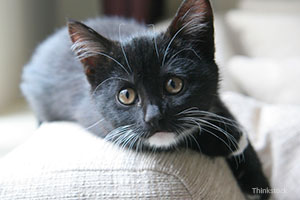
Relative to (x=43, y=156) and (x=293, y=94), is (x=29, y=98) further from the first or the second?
(x=293, y=94)

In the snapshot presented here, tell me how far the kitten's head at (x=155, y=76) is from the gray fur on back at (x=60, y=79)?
0.22 meters

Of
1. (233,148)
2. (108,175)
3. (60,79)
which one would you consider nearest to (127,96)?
(108,175)

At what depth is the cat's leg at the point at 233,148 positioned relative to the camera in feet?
3.06

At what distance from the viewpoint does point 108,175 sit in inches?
31.0

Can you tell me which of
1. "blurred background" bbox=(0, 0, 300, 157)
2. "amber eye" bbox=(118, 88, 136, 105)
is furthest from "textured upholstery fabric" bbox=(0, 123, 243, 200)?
"blurred background" bbox=(0, 0, 300, 157)

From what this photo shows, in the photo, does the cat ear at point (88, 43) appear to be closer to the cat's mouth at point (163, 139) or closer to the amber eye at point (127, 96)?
the amber eye at point (127, 96)

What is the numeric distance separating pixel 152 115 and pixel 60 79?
2.07 feet

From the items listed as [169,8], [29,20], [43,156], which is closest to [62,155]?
[43,156]

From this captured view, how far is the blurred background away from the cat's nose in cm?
83

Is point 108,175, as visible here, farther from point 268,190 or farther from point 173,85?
point 268,190

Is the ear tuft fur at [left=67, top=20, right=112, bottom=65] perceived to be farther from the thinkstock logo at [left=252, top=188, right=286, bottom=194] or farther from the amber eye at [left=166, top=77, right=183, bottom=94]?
the thinkstock logo at [left=252, top=188, right=286, bottom=194]

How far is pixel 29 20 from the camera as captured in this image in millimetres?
2043

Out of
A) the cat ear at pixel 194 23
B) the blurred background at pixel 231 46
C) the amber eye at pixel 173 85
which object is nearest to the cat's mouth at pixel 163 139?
the amber eye at pixel 173 85

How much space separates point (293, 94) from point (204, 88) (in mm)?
724
